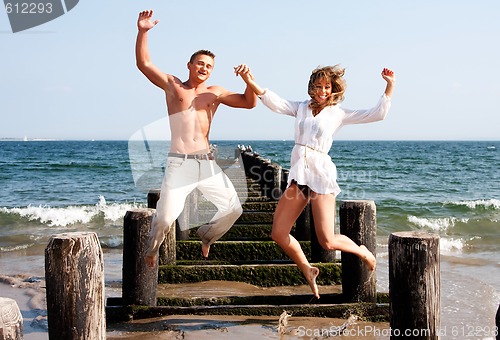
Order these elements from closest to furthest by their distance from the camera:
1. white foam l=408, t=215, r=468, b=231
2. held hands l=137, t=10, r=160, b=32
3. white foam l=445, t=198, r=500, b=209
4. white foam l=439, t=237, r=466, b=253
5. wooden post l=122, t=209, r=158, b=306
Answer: held hands l=137, t=10, r=160, b=32 → wooden post l=122, t=209, r=158, b=306 → white foam l=439, t=237, r=466, b=253 → white foam l=408, t=215, r=468, b=231 → white foam l=445, t=198, r=500, b=209

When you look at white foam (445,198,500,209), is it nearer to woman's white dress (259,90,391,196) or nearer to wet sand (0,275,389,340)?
wet sand (0,275,389,340)

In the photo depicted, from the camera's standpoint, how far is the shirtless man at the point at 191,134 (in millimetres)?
5363

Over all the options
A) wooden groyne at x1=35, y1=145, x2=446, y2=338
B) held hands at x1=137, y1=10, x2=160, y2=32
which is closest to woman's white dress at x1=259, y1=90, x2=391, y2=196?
wooden groyne at x1=35, y1=145, x2=446, y2=338

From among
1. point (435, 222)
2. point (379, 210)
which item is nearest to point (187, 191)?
point (435, 222)

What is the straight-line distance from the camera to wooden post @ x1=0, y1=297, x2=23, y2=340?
12.1 ft

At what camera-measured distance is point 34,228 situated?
19344 millimetres

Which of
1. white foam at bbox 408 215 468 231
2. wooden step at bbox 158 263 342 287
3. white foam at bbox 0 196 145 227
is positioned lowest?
white foam at bbox 408 215 468 231

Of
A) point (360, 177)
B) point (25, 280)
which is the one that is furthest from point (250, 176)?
point (360, 177)

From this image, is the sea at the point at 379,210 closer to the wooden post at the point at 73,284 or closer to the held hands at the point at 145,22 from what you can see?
the held hands at the point at 145,22

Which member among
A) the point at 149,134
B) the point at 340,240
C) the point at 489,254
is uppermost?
the point at 149,134

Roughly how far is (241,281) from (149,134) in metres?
2.51

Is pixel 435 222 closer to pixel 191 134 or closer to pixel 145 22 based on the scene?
pixel 191 134

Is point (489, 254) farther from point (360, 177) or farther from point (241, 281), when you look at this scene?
point (360, 177)

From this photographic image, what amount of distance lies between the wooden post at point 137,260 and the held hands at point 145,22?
205 cm
